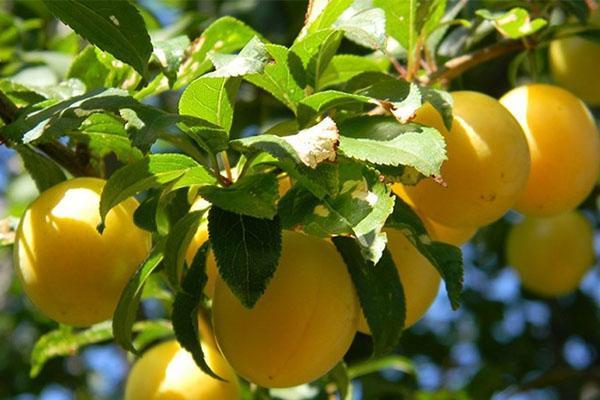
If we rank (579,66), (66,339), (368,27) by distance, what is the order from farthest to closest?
(579,66) < (66,339) < (368,27)

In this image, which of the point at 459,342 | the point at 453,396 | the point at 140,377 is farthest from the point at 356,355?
the point at 459,342

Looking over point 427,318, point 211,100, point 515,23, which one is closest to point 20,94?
point 211,100

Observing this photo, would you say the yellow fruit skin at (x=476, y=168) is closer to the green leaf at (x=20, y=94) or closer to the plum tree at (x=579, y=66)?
the green leaf at (x=20, y=94)

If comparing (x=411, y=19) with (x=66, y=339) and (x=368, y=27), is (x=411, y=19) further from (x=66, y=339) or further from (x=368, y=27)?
(x=66, y=339)

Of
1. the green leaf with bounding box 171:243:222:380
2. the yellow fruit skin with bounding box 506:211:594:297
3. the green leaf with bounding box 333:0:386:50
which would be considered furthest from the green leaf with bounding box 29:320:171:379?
the yellow fruit skin with bounding box 506:211:594:297

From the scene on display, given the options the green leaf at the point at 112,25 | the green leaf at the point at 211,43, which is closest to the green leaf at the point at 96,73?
the green leaf at the point at 211,43

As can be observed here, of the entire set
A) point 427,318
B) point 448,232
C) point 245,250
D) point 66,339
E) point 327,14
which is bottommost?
point 427,318
